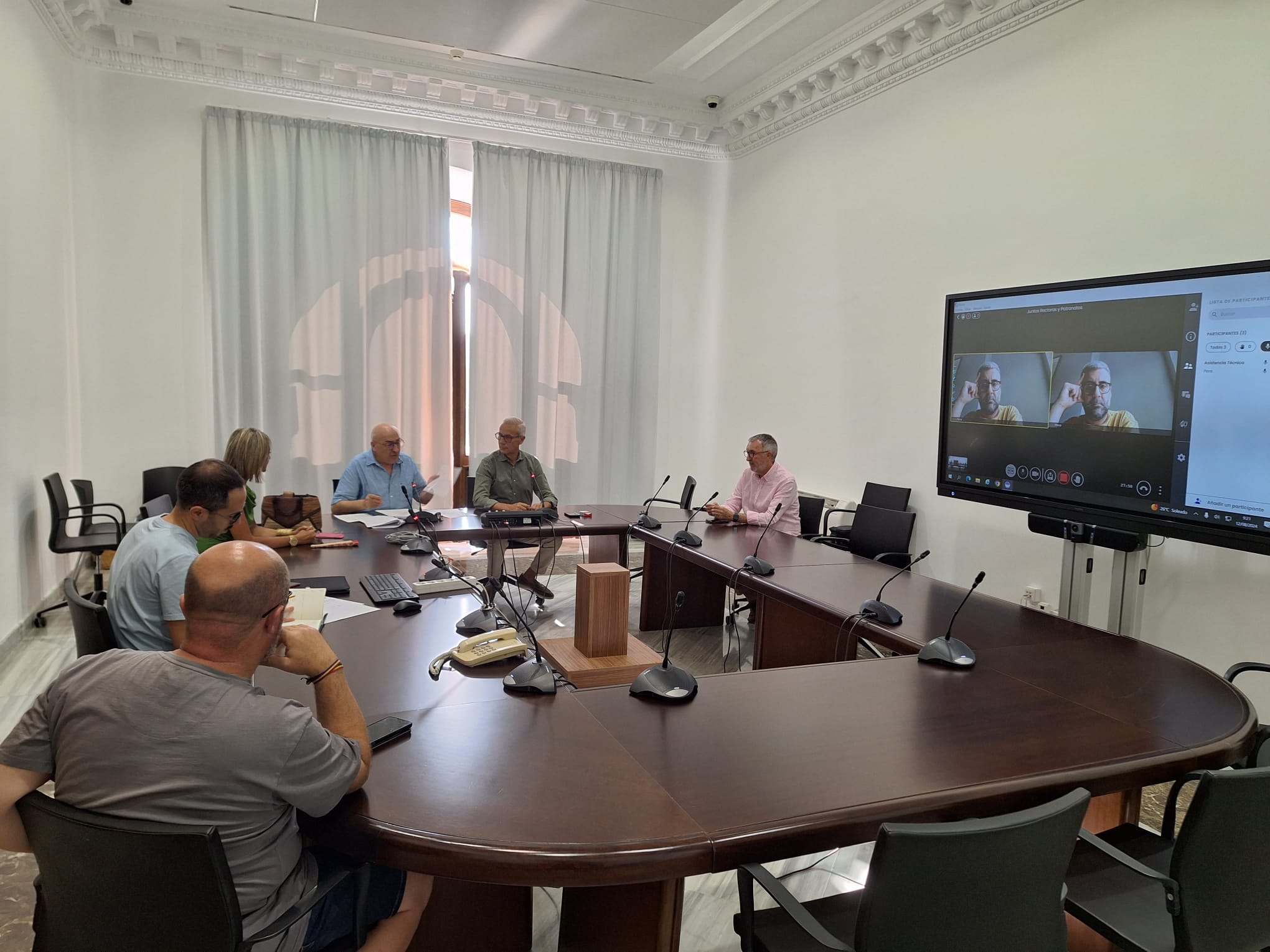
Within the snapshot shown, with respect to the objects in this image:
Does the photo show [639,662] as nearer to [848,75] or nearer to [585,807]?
[585,807]

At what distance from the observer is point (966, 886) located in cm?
125

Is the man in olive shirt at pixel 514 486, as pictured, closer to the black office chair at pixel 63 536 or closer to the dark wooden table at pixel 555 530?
the dark wooden table at pixel 555 530

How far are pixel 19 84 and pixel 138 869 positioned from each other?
456 centimetres

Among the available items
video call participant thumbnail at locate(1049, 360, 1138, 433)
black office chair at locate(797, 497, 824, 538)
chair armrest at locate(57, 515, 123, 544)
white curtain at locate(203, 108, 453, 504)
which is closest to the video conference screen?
video call participant thumbnail at locate(1049, 360, 1138, 433)

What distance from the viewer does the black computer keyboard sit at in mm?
2664

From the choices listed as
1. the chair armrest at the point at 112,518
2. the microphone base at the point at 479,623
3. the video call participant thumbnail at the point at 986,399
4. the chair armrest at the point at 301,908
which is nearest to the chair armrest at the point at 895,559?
the video call participant thumbnail at the point at 986,399

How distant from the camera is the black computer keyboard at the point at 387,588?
8.74 feet

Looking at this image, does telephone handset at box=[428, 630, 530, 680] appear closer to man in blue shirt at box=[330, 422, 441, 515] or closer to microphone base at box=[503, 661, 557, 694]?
microphone base at box=[503, 661, 557, 694]

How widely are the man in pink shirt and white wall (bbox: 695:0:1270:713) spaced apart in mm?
793

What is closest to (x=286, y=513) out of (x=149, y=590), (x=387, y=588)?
(x=387, y=588)

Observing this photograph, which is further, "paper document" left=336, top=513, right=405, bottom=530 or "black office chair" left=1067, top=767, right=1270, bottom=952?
"paper document" left=336, top=513, right=405, bottom=530

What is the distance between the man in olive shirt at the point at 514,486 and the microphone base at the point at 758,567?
169 cm

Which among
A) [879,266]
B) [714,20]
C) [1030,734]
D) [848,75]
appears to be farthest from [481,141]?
[1030,734]

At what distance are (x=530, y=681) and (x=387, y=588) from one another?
1.07 m
